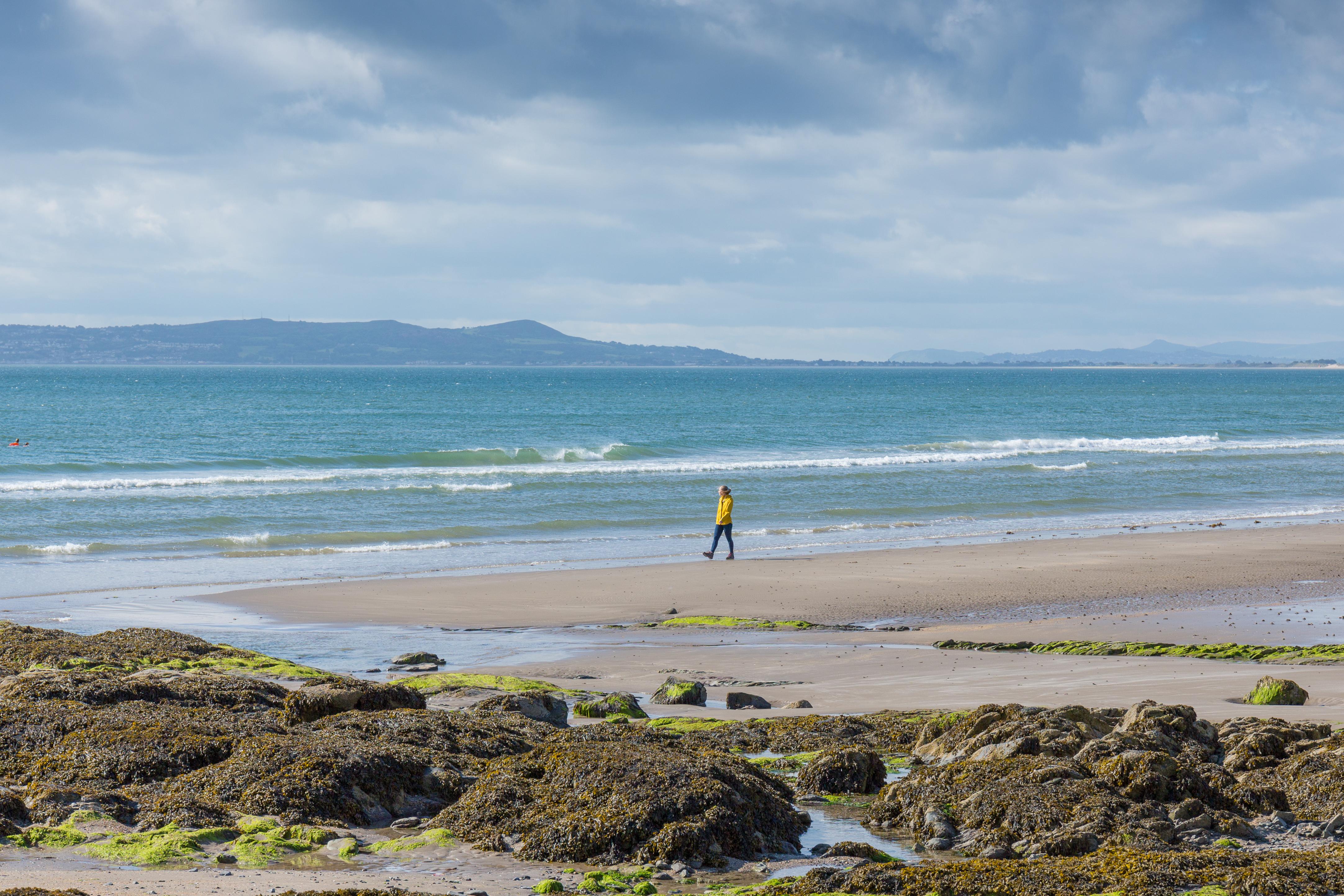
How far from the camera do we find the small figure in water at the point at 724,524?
862 inches

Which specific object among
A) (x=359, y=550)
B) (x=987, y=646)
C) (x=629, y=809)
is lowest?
(x=359, y=550)

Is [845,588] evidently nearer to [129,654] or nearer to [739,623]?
[739,623]

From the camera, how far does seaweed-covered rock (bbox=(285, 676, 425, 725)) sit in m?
8.89

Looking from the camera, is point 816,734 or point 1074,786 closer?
point 1074,786

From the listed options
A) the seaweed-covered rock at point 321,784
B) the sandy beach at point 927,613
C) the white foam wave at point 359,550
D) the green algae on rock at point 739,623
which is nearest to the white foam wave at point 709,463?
the white foam wave at point 359,550

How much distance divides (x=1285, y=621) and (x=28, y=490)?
31557 millimetres

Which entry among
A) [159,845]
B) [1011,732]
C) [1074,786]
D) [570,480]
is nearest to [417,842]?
[159,845]

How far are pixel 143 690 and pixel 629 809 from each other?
4.95 meters

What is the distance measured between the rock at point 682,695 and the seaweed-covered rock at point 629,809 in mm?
3287

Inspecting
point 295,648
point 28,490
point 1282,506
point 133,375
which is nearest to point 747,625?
point 295,648

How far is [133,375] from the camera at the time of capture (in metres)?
168

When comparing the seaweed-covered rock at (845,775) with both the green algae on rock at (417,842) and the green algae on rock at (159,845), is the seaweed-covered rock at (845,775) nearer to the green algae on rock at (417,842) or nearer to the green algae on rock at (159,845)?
the green algae on rock at (417,842)

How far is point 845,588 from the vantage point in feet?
61.0

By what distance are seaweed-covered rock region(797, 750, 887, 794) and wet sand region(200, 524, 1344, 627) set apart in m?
8.46
